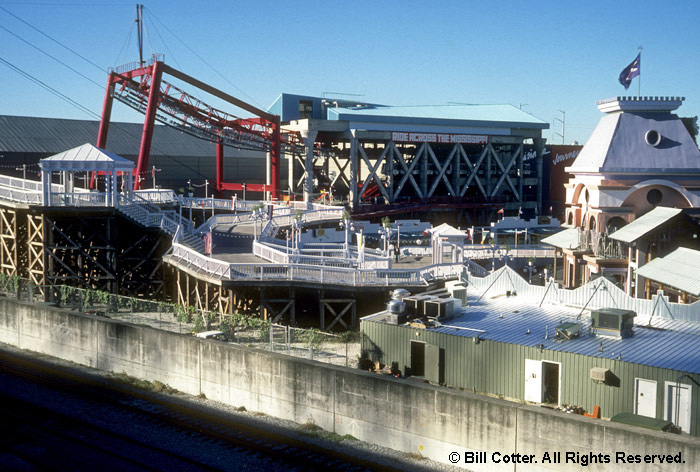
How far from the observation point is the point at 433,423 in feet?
66.2

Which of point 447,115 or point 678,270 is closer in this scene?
point 678,270

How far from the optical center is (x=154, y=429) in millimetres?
23000

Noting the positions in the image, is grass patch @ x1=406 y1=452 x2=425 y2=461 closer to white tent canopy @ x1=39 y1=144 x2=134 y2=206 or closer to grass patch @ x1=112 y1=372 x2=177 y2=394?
grass patch @ x1=112 y1=372 x2=177 y2=394

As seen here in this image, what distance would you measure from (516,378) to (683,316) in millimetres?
7121

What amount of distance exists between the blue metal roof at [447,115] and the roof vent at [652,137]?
43.2 meters

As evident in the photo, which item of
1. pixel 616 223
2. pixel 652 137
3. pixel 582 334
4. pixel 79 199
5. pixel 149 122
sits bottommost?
pixel 582 334

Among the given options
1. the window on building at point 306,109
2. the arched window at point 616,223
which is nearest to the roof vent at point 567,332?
the arched window at point 616,223

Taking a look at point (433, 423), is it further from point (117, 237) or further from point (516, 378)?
point (117, 237)

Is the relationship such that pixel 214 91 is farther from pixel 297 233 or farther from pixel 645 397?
pixel 645 397

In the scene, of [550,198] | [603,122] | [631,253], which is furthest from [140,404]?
[550,198]

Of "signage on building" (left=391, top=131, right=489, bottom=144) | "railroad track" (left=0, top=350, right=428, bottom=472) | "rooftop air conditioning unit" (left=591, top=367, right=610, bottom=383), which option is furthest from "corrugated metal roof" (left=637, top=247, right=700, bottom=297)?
"signage on building" (left=391, top=131, right=489, bottom=144)

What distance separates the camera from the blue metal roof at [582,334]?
22.0 m

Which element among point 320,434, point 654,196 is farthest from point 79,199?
point 654,196

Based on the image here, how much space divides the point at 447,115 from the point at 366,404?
70.4 metres
